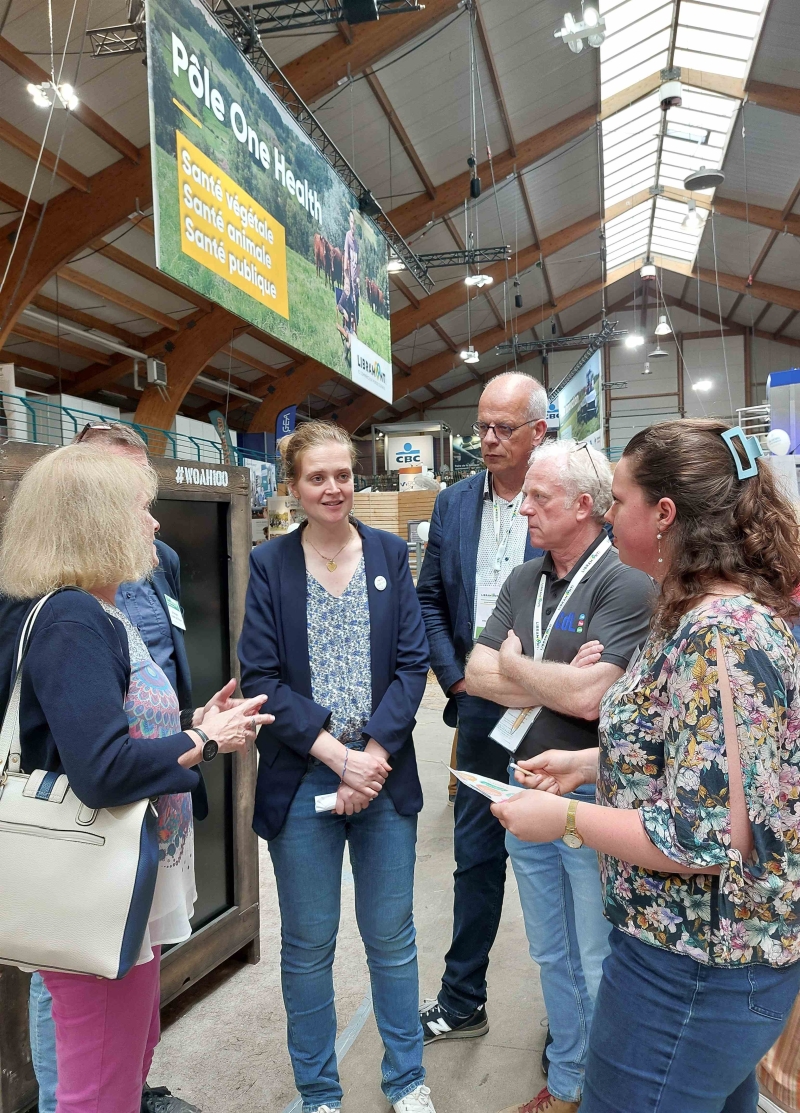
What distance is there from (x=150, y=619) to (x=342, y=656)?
501 millimetres

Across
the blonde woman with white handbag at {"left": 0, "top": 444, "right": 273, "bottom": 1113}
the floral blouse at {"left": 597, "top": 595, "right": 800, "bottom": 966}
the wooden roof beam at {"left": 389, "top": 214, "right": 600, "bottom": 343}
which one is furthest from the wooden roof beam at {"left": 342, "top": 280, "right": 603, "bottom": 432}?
the floral blouse at {"left": 597, "top": 595, "right": 800, "bottom": 966}

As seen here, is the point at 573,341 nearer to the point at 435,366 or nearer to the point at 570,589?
the point at 435,366

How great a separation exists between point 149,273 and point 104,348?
2394 millimetres

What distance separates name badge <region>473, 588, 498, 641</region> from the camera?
211 cm

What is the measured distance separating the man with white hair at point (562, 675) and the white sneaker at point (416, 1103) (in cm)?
21

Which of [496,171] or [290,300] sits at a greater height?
[496,171]

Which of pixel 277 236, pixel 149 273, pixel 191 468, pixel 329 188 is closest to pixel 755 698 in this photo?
pixel 191 468

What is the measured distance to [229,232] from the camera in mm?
3943

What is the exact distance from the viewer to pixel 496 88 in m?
8.93

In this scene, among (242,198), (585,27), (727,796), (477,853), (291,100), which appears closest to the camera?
(727,796)

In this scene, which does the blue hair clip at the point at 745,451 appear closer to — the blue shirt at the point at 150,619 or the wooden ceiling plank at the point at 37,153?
the blue shirt at the point at 150,619

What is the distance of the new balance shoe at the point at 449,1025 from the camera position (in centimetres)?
212

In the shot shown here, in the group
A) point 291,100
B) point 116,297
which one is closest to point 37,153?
point 291,100

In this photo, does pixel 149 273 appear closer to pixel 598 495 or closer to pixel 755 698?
pixel 598 495
